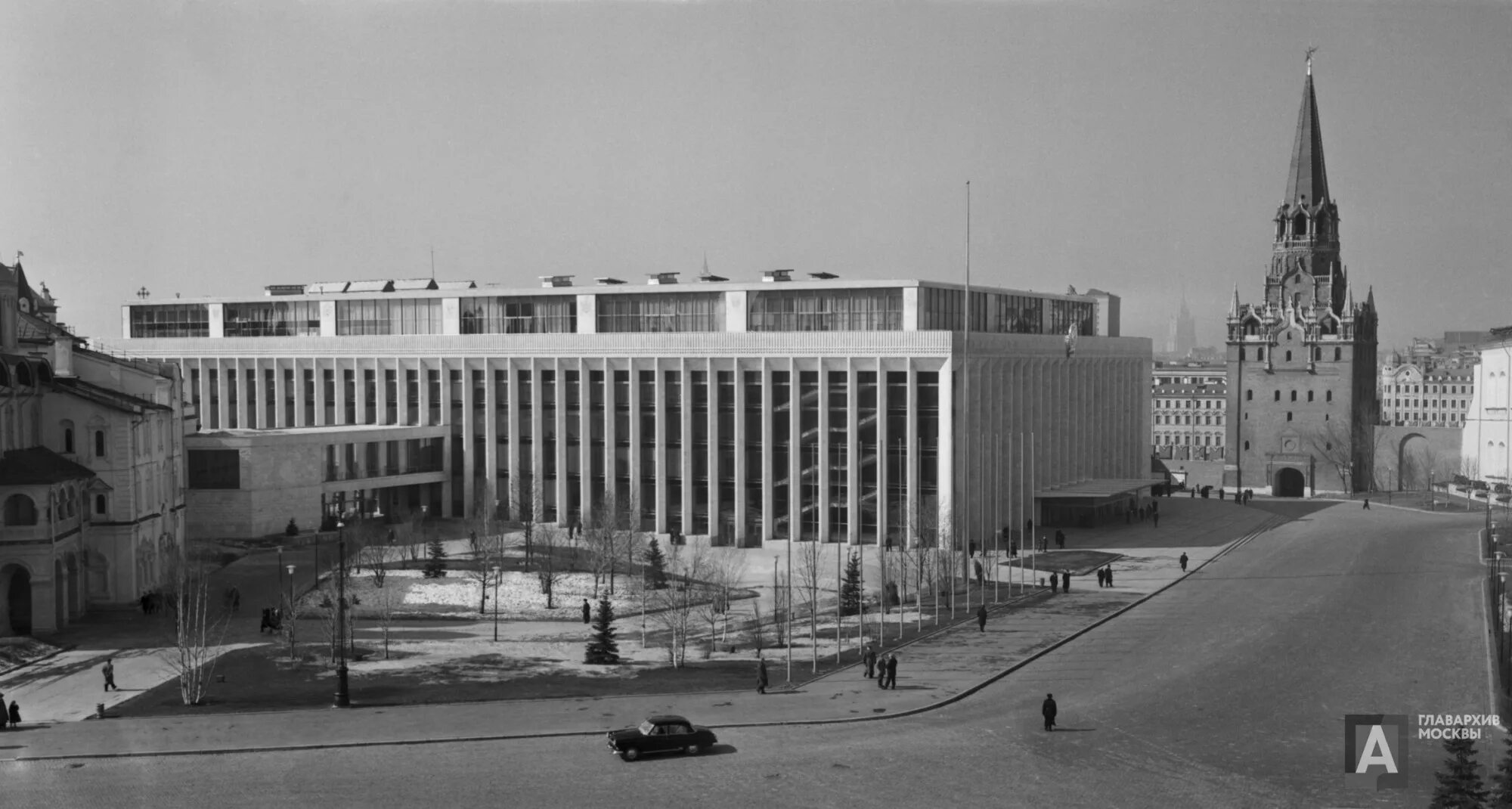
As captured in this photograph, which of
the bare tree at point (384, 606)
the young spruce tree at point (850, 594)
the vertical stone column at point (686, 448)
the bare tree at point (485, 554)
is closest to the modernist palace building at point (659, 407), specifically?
the vertical stone column at point (686, 448)

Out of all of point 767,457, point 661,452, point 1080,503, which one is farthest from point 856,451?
point 1080,503

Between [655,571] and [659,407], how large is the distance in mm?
20622

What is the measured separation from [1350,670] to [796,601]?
25432mm

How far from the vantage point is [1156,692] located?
145ft

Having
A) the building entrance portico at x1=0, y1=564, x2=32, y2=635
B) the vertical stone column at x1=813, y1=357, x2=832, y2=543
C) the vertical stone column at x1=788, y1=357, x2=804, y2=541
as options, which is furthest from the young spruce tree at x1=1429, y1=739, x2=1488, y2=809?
the vertical stone column at x1=788, y1=357, x2=804, y2=541

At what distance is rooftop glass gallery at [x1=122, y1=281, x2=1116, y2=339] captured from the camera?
279 ft

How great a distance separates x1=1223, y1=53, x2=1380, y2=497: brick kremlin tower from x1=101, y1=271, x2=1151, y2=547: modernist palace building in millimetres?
39315

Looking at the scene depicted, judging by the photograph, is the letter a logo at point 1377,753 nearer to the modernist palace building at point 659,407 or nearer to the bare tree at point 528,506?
the modernist palace building at point 659,407

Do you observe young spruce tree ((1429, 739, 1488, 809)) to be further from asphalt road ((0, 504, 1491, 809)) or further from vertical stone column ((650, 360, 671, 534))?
vertical stone column ((650, 360, 671, 534))

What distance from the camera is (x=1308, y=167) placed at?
137000mm

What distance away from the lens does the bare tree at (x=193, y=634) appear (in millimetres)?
44594
